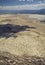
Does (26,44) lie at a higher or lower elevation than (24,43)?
lower

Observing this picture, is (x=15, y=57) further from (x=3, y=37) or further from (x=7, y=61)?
(x=3, y=37)

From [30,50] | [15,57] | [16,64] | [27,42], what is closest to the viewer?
[16,64]

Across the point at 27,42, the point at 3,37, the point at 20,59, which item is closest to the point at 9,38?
the point at 3,37

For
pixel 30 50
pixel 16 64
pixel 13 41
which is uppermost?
pixel 13 41

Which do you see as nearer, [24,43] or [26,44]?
[26,44]

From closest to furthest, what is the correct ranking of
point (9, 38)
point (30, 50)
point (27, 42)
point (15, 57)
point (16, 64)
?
point (16, 64) < point (15, 57) < point (30, 50) < point (27, 42) < point (9, 38)

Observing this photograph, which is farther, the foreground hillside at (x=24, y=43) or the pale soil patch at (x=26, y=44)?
the pale soil patch at (x=26, y=44)

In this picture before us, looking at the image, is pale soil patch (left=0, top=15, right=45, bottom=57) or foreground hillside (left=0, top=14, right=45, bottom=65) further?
pale soil patch (left=0, top=15, right=45, bottom=57)

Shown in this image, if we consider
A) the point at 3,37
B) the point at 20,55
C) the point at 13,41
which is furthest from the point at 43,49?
the point at 3,37

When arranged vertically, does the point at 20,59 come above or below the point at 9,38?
below

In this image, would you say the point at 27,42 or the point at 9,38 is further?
the point at 9,38
